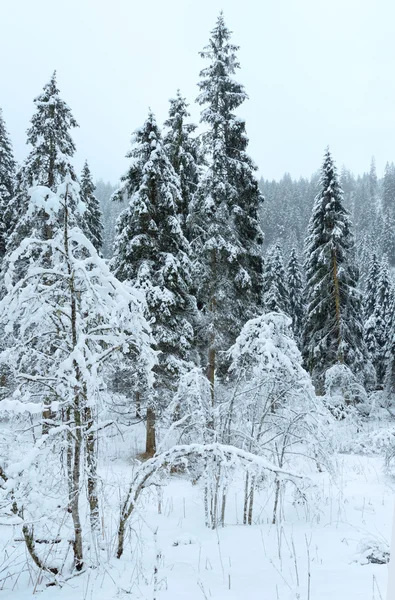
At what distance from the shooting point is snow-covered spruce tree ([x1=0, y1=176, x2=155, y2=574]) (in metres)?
3.01

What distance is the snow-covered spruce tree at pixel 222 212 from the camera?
13.5 meters

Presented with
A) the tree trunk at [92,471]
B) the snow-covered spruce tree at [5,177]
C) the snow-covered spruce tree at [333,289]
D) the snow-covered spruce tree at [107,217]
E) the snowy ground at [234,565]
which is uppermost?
the snow-covered spruce tree at [107,217]

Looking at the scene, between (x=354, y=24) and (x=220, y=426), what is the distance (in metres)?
5.78

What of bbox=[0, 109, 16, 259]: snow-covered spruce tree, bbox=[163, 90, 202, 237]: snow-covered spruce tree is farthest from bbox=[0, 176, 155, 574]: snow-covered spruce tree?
bbox=[0, 109, 16, 259]: snow-covered spruce tree

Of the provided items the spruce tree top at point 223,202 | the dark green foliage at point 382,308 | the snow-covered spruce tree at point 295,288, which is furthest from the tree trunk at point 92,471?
the dark green foliage at point 382,308

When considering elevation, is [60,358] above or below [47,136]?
below

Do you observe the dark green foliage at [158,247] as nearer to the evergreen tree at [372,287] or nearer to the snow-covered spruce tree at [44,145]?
the snow-covered spruce tree at [44,145]

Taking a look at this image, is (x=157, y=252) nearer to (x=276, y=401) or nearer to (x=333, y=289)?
(x=276, y=401)

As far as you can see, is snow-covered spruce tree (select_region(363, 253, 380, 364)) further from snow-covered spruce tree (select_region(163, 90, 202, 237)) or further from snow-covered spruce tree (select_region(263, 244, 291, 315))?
snow-covered spruce tree (select_region(163, 90, 202, 237))

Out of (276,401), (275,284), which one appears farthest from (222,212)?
(275,284)

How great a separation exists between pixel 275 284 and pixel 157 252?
16949mm

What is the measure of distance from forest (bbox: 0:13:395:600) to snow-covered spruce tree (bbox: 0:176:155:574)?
0.02 meters

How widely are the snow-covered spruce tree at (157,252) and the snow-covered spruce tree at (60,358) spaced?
862cm

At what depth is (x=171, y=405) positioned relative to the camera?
25.5ft
